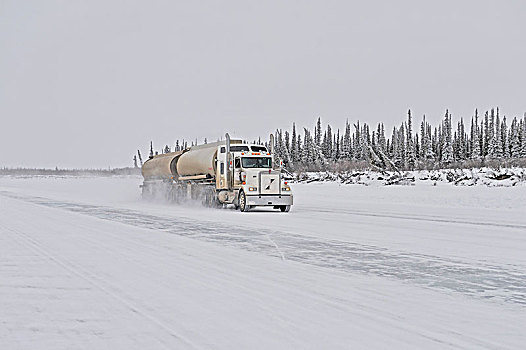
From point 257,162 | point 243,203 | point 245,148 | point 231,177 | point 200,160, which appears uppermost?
point 245,148

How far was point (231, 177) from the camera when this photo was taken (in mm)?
29000

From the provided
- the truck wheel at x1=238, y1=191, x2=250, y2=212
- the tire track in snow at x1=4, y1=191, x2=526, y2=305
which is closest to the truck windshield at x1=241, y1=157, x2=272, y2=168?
the truck wheel at x1=238, y1=191, x2=250, y2=212

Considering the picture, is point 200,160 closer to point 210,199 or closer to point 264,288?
point 210,199

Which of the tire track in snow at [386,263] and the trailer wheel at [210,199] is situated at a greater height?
the trailer wheel at [210,199]

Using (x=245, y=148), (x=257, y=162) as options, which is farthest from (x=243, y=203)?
(x=245, y=148)

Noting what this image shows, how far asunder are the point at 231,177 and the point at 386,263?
737 inches

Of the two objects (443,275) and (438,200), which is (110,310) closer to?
(443,275)

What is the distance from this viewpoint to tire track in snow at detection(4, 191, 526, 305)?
8484mm

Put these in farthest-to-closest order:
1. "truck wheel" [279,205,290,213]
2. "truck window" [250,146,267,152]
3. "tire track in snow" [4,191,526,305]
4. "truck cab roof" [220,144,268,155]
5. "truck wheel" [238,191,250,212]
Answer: "truck window" [250,146,267,152]
"truck cab roof" [220,144,268,155]
"truck wheel" [238,191,250,212]
"truck wheel" [279,205,290,213]
"tire track in snow" [4,191,526,305]

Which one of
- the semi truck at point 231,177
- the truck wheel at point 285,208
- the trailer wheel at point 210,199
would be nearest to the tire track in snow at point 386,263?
Answer: the truck wheel at point 285,208

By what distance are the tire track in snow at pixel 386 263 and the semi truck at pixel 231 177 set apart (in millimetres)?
10015

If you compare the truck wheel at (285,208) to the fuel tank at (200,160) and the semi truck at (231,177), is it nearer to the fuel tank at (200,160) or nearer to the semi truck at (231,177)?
the semi truck at (231,177)

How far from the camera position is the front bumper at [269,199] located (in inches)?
1049

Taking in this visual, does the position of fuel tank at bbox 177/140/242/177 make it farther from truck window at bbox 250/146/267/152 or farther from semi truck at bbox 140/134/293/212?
truck window at bbox 250/146/267/152
